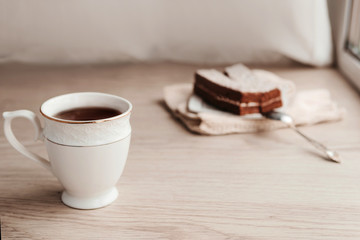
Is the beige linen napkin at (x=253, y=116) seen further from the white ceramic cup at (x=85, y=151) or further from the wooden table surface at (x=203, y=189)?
the white ceramic cup at (x=85, y=151)

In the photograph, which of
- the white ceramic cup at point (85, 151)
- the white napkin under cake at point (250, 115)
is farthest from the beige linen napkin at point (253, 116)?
the white ceramic cup at point (85, 151)

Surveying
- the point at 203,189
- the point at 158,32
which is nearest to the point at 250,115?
the point at 203,189

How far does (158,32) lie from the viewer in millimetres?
1528

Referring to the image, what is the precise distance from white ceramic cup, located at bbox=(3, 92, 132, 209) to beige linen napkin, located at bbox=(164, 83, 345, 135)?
313 mm

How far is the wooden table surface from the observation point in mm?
603

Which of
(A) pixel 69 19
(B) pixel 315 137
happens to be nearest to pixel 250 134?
(B) pixel 315 137

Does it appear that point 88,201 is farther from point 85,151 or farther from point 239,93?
point 239,93

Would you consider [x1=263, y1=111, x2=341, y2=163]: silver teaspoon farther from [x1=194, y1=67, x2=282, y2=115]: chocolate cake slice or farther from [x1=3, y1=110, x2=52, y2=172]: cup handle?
[x1=3, y1=110, x2=52, y2=172]: cup handle

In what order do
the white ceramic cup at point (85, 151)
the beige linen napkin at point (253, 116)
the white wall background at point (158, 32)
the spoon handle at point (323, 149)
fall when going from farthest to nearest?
the white wall background at point (158, 32) → the beige linen napkin at point (253, 116) → the spoon handle at point (323, 149) → the white ceramic cup at point (85, 151)

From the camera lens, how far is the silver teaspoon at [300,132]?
81 cm

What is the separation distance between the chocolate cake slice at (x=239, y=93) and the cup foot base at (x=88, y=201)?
40 centimetres

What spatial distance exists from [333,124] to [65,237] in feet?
2.07

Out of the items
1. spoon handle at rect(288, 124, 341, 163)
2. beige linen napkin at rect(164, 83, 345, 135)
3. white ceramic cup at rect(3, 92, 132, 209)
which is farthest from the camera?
beige linen napkin at rect(164, 83, 345, 135)

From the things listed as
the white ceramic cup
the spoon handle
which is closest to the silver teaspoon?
the spoon handle
